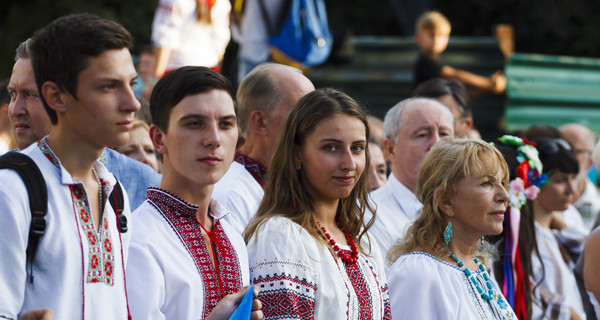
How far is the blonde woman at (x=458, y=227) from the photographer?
13.1ft

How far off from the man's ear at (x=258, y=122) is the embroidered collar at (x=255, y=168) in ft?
0.47

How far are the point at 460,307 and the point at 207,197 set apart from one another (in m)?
1.33

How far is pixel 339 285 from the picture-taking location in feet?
10.9

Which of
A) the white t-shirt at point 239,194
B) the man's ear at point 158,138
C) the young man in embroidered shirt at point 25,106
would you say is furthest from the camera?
the white t-shirt at point 239,194

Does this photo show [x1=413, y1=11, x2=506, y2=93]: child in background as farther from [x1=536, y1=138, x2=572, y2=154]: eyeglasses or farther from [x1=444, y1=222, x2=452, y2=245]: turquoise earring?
[x1=444, y1=222, x2=452, y2=245]: turquoise earring

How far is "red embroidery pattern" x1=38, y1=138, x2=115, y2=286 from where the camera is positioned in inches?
104

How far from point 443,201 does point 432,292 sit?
0.51 m

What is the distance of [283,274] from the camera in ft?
10.7

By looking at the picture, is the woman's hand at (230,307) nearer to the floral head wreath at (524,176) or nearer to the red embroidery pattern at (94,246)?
the red embroidery pattern at (94,246)

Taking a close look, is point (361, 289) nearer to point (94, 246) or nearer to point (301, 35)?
point (94, 246)

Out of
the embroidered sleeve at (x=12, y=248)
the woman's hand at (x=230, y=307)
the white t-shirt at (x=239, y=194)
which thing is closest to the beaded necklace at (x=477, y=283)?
the white t-shirt at (x=239, y=194)

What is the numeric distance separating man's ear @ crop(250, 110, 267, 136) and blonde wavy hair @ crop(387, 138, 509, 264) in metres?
0.84

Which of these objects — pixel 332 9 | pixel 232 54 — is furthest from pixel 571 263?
pixel 332 9

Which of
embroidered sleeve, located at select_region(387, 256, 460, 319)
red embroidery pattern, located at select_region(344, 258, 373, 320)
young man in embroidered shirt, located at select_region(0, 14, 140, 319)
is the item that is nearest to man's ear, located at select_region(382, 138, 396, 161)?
embroidered sleeve, located at select_region(387, 256, 460, 319)
